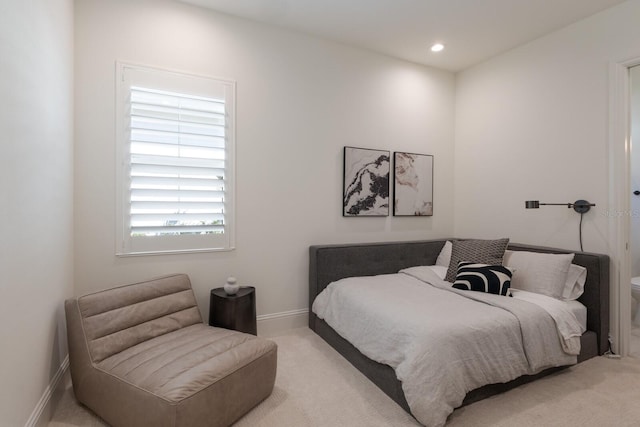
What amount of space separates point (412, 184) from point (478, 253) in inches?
43.7

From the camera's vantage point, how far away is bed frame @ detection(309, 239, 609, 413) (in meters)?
2.06

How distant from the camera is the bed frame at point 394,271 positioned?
6.75 feet

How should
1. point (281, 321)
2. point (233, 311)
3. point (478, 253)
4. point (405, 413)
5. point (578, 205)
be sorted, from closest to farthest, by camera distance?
point (405, 413)
point (233, 311)
point (578, 205)
point (478, 253)
point (281, 321)

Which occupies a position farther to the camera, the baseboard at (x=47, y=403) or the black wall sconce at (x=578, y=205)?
the black wall sconce at (x=578, y=205)

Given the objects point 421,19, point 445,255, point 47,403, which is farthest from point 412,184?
point 47,403

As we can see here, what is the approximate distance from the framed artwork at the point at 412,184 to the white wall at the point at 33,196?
2941mm

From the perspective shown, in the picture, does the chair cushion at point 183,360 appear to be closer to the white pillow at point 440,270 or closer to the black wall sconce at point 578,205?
the white pillow at point 440,270

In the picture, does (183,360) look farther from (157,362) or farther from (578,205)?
(578,205)

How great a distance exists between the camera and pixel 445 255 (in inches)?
138

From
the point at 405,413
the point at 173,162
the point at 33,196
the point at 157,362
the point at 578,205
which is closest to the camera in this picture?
the point at 33,196

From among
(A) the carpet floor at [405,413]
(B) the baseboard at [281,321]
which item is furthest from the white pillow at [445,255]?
(B) the baseboard at [281,321]

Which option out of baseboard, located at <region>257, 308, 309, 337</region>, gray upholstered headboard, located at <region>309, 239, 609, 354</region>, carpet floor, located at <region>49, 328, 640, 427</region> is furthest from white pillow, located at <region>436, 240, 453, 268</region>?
baseboard, located at <region>257, 308, 309, 337</region>

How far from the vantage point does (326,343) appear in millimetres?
2797

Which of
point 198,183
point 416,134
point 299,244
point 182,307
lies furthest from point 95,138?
point 416,134
